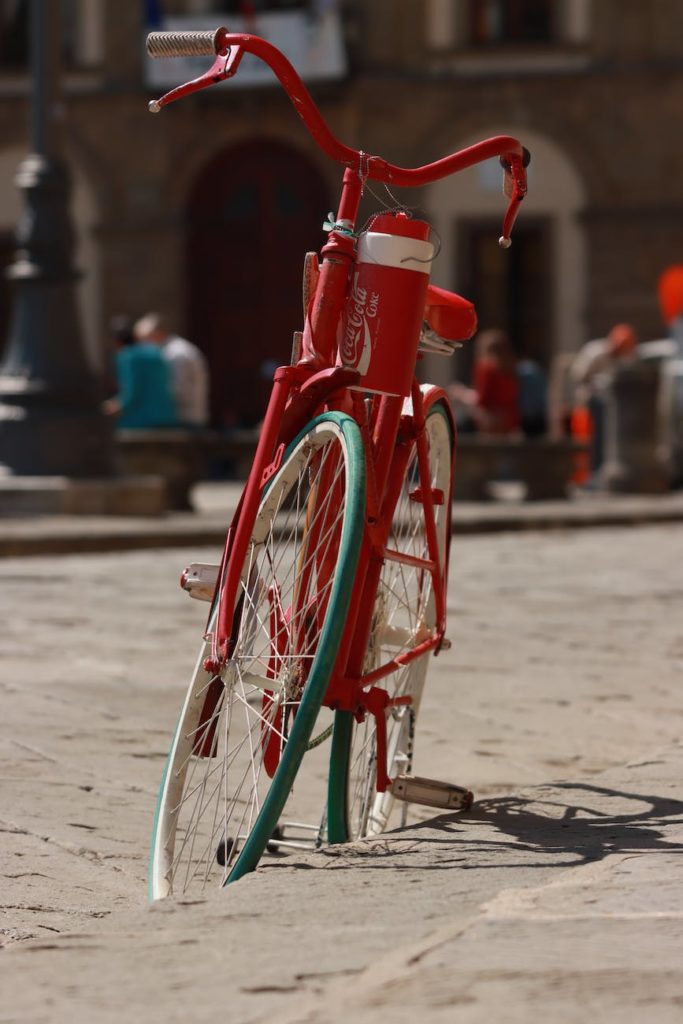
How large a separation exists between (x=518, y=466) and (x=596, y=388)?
12.0 feet

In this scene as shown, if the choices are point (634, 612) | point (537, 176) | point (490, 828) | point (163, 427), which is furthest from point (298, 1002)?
point (537, 176)

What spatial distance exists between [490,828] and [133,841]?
0.88m

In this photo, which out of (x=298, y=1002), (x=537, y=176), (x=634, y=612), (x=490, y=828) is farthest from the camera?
(x=537, y=176)

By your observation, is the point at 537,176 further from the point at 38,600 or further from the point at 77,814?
the point at 77,814

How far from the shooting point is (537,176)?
2792cm

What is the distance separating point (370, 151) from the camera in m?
27.4

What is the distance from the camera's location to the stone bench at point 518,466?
56.3 ft

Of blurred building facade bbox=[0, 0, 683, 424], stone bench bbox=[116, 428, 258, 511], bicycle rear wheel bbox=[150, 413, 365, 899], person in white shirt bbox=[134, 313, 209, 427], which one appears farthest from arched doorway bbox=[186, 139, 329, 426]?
bicycle rear wheel bbox=[150, 413, 365, 899]

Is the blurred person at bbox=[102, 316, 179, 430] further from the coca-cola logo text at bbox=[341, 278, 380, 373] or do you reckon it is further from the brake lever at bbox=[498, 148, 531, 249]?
the coca-cola logo text at bbox=[341, 278, 380, 373]

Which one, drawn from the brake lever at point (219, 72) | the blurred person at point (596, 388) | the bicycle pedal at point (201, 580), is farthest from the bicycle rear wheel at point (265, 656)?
the blurred person at point (596, 388)

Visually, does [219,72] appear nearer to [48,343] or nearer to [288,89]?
[288,89]

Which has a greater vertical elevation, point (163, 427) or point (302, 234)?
point (302, 234)

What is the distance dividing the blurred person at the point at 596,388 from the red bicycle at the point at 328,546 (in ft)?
51.6

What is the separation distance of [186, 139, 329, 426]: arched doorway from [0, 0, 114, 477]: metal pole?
47.3 ft
